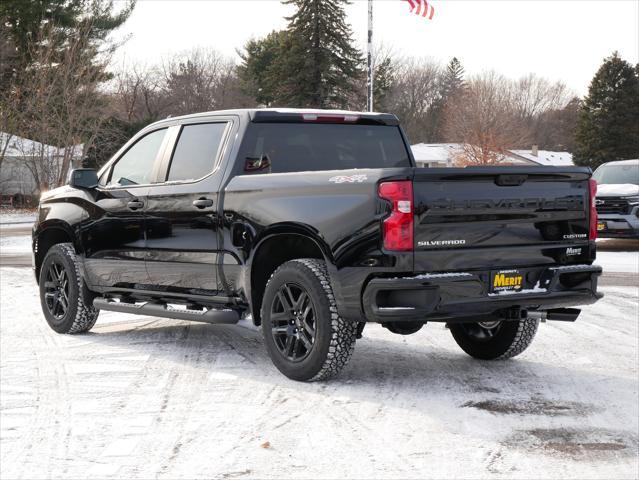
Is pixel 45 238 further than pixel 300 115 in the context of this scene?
Yes

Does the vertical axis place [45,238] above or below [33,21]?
below

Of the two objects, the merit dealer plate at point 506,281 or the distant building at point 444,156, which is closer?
the merit dealer plate at point 506,281

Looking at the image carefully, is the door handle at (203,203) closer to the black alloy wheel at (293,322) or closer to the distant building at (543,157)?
the black alloy wheel at (293,322)

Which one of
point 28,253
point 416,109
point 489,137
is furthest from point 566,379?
point 416,109

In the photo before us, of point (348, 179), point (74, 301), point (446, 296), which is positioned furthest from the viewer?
point (74, 301)

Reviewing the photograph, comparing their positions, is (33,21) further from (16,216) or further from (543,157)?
(543,157)

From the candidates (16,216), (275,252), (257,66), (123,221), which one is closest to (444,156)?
(257,66)

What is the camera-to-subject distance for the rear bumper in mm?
6008

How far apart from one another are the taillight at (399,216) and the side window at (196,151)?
6.68ft

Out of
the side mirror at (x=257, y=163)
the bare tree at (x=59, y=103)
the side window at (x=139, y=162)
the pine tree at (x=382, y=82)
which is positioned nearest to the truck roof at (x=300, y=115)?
the side mirror at (x=257, y=163)

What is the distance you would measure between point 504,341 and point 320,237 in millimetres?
2086

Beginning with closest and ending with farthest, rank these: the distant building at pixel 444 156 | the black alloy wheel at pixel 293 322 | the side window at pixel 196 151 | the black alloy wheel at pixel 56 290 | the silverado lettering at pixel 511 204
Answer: the silverado lettering at pixel 511 204 → the black alloy wheel at pixel 293 322 → the side window at pixel 196 151 → the black alloy wheel at pixel 56 290 → the distant building at pixel 444 156

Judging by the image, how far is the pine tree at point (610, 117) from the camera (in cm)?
6850

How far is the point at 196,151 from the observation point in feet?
25.6
